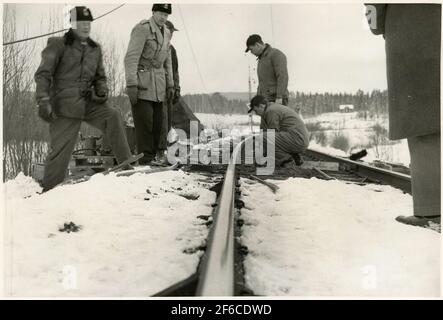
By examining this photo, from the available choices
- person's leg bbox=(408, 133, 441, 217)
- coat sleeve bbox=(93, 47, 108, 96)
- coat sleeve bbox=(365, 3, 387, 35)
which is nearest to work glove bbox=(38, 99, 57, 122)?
coat sleeve bbox=(93, 47, 108, 96)

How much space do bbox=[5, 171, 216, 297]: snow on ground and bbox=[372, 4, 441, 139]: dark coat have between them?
4.25 ft

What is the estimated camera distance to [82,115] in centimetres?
430

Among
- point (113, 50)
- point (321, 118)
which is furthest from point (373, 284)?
point (321, 118)

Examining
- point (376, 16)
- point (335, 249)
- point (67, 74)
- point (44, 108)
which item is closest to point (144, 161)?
point (67, 74)

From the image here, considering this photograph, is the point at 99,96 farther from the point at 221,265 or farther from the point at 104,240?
the point at 221,265

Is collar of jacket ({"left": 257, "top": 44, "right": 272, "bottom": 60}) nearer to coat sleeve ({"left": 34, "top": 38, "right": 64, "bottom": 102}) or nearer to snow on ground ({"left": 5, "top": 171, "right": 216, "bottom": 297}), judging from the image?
coat sleeve ({"left": 34, "top": 38, "right": 64, "bottom": 102})

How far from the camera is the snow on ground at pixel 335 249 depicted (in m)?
1.69

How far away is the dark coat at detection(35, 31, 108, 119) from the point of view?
407 centimetres

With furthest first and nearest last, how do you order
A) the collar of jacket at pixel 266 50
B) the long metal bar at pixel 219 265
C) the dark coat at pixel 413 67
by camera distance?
1. the collar of jacket at pixel 266 50
2. the dark coat at pixel 413 67
3. the long metal bar at pixel 219 265

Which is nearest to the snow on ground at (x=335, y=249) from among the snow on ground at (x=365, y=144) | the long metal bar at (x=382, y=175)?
the long metal bar at (x=382, y=175)

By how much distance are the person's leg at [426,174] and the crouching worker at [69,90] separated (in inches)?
114

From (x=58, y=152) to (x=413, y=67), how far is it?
297cm

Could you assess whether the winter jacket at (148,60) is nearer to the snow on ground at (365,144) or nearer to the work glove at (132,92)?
the work glove at (132,92)
